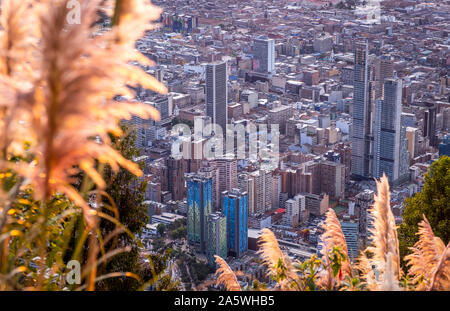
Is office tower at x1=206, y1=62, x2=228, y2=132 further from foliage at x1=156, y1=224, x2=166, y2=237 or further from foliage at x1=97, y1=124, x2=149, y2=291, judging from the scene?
foliage at x1=97, y1=124, x2=149, y2=291

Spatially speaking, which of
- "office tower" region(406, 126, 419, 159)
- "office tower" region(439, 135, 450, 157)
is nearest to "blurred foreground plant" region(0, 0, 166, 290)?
"office tower" region(439, 135, 450, 157)

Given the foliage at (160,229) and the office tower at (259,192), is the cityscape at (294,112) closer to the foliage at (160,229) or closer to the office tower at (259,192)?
the office tower at (259,192)

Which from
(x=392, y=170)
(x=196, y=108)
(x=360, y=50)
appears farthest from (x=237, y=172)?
(x=360, y=50)

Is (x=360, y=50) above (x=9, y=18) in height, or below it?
below

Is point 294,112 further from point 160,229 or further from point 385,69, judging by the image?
point 160,229

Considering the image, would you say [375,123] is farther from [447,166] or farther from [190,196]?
[447,166]

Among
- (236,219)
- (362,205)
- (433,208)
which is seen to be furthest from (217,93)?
(433,208)
